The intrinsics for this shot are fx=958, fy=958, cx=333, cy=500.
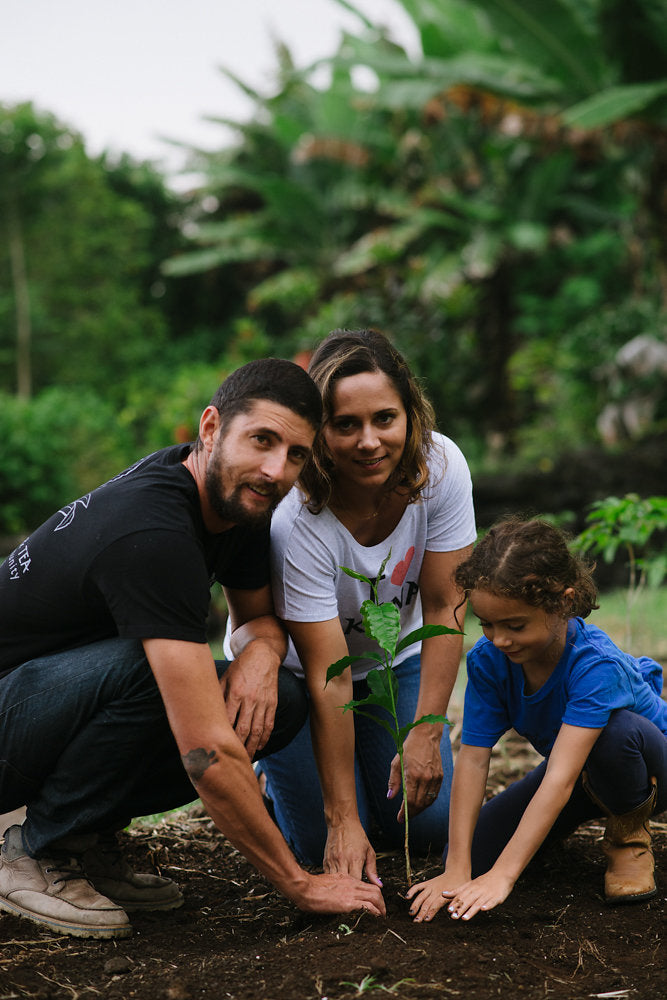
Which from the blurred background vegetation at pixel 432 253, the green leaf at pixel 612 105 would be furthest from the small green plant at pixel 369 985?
the green leaf at pixel 612 105

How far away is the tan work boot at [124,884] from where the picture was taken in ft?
8.08

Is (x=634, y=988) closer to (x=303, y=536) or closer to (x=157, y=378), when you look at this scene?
(x=303, y=536)

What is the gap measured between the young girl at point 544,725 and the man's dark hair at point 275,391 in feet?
1.73

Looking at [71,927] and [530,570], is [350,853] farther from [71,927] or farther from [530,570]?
[530,570]

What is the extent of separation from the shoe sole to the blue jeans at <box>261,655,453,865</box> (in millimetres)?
798

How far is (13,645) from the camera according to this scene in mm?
2342

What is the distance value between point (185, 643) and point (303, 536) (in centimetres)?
62

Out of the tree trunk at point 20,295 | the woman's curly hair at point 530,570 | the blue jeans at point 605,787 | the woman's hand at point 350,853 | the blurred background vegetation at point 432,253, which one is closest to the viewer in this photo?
the woman's curly hair at point 530,570

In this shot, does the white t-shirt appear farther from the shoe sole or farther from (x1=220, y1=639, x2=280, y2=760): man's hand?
the shoe sole

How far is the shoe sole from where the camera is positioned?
2227 millimetres

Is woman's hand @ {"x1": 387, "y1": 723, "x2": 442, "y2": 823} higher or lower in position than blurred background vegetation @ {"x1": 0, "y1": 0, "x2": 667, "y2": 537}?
lower

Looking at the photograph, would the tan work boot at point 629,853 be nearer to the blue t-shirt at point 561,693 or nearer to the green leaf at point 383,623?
the blue t-shirt at point 561,693

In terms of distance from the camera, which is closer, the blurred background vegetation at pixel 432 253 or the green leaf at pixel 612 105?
the green leaf at pixel 612 105

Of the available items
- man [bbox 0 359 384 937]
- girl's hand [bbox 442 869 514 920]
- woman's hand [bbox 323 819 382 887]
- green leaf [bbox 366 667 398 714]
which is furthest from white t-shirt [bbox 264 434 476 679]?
girl's hand [bbox 442 869 514 920]
